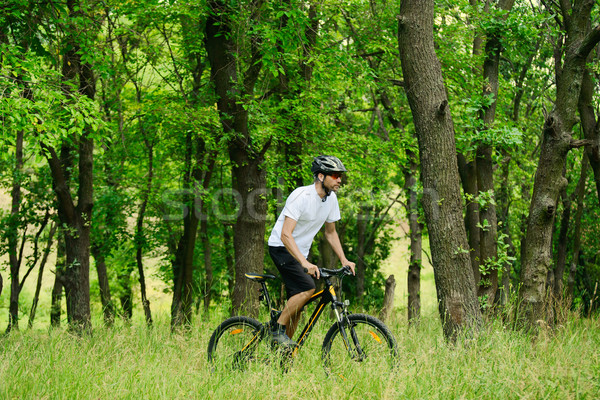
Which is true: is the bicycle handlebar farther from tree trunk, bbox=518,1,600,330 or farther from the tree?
the tree

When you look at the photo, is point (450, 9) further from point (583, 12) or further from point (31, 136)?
point (31, 136)

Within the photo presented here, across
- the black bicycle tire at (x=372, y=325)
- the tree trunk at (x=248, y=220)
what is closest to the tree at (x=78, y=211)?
the tree trunk at (x=248, y=220)

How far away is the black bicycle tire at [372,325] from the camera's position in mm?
4717

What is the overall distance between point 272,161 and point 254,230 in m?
2.27

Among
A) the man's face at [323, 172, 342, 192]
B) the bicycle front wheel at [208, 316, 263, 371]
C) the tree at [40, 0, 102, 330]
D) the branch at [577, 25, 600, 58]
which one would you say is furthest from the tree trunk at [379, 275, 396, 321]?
the tree at [40, 0, 102, 330]

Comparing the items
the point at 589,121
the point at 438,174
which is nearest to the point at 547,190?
the point at 438,174

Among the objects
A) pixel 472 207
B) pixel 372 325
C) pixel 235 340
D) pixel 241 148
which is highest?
pixel 241 148

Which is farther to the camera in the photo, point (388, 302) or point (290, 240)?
point (388, 302)

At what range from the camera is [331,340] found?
4984 mm

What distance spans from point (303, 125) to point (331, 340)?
21.7 feet

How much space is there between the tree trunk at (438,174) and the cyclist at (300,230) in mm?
1116

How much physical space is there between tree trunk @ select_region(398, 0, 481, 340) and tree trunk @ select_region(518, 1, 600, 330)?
1.08 meters

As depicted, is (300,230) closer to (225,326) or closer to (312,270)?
(312,270)

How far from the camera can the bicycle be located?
4750mm
